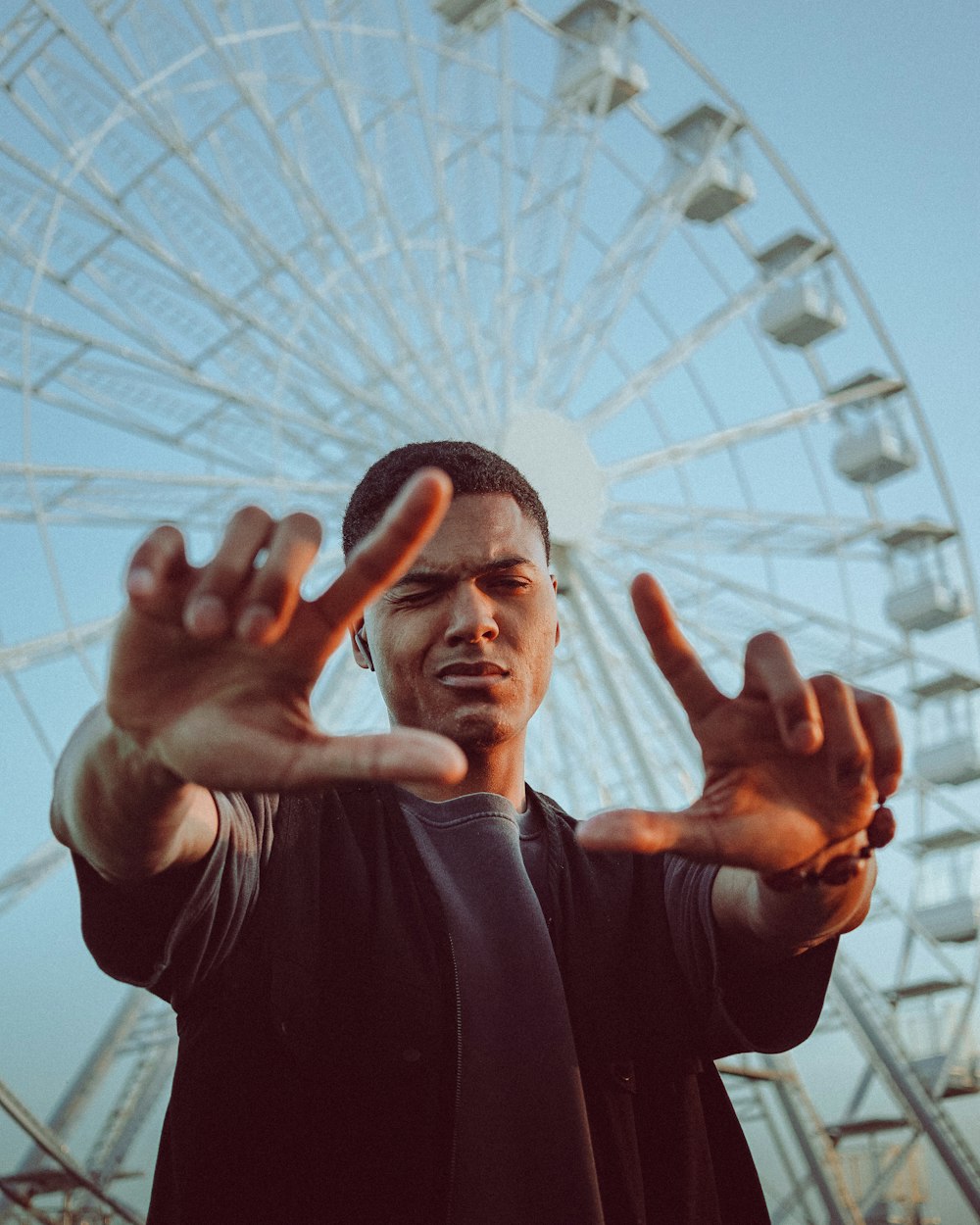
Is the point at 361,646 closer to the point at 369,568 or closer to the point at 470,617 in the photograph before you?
the point at 470,617

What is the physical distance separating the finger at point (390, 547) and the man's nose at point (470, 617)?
0.64m

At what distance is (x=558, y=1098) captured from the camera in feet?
6.12

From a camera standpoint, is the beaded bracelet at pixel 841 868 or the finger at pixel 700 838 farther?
the beaded bracelet at pixel 841 868

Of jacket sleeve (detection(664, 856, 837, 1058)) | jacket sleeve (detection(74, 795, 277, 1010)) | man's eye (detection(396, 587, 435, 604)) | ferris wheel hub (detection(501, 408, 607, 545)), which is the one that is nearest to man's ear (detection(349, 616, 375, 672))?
man's eye (detection(396, 587, 435, 604))

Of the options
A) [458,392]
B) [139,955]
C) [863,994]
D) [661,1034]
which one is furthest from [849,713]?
[863,994]

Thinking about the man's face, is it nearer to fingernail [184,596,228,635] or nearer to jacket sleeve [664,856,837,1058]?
jacket sleeve [664,856,837,1058]

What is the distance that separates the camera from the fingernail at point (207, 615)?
1.45 metres

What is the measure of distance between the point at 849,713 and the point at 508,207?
14.6m

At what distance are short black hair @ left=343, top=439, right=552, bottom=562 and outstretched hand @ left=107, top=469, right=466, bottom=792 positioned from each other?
A: 85 centimetres

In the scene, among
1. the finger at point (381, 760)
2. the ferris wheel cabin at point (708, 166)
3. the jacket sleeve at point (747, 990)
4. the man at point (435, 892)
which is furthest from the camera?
the ferris wheel cabin at point (708, 166)

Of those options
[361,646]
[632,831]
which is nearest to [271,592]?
[632,831]

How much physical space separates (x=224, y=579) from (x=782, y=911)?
925 millimetres

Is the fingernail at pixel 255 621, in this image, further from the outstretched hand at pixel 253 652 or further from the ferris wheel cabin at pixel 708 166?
the ferris wheel cabin at pixel 708 166

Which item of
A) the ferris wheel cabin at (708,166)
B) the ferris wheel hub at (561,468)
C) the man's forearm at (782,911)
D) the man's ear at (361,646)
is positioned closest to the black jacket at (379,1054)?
the man's forearm at (782,911)
